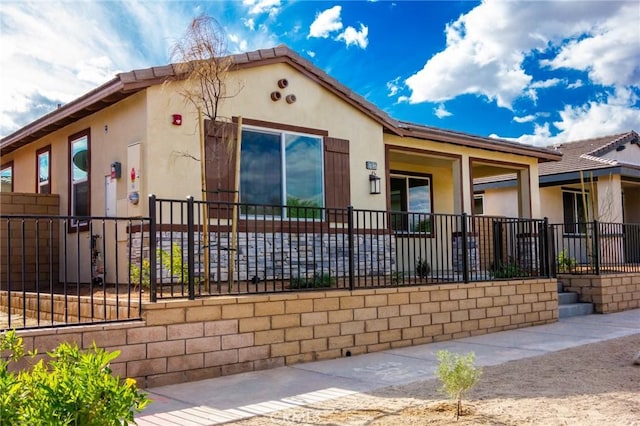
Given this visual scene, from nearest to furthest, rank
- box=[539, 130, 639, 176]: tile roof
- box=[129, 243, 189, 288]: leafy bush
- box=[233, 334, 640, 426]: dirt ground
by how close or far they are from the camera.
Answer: box=[233, 334, 640, 426]: dirt ground → box=[129, 243, 189, 288]: leafy bush → box=[539, 130, 639, 176]: tile roof

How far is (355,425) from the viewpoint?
408 centimetres

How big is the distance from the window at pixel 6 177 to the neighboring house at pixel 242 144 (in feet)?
0.07

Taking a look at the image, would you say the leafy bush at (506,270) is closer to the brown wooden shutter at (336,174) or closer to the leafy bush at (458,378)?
the brown wooden shutter at (336,174)

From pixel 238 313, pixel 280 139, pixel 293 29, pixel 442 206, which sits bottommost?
pixel 238 313

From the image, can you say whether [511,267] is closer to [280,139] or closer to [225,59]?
[280,139]

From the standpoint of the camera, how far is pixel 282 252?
20.2 ft

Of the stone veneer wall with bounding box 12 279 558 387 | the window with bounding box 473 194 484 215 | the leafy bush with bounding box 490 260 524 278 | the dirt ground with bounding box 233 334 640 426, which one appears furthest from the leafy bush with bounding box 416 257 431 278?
the window with bounding box 473 194 484 215

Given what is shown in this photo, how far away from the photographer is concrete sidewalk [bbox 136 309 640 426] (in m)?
4.55

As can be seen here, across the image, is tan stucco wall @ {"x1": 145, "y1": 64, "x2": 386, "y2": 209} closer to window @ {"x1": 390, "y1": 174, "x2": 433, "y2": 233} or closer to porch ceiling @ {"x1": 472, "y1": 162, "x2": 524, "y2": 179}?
window @ {"x1": 390, "y1": 174, "x2": 433, "y2": 233}

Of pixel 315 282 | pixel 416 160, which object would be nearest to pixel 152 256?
pixel 315 282

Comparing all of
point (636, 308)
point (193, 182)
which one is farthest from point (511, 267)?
point (193, 182)

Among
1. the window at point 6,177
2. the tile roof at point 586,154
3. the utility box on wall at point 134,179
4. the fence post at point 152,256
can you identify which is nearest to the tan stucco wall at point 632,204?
the tile roof at point 586,154

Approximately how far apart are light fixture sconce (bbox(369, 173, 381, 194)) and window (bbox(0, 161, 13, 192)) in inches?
296

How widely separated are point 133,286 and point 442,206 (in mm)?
8441
